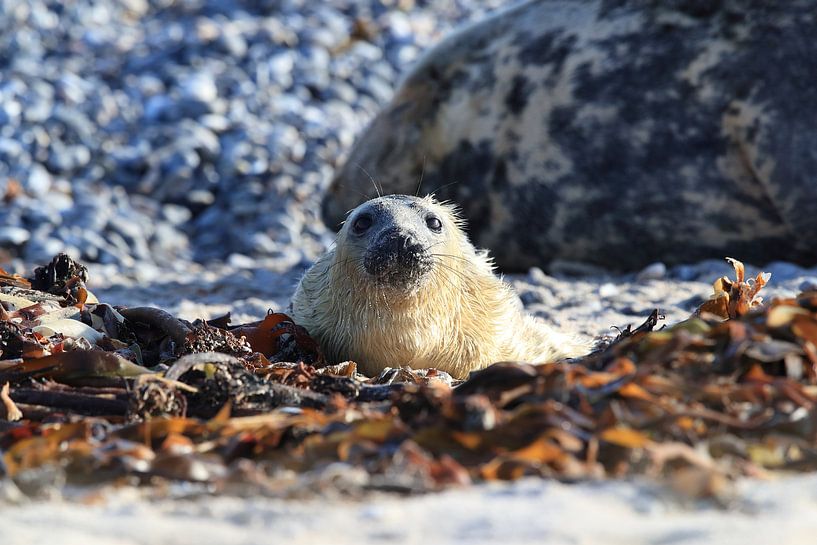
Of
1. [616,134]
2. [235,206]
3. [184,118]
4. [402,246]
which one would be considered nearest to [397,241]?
[402,246]

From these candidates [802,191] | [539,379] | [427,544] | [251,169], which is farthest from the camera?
[251,169]

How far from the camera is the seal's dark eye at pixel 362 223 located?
3910 mm

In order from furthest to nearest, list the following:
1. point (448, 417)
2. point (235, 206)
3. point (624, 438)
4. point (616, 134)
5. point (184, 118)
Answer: point (184, 118) → point (235, 206) → point (616, 134) → point (448, 417) → point (624, 438)

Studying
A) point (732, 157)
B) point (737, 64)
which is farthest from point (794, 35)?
point (732, 157)

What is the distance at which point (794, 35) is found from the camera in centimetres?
571

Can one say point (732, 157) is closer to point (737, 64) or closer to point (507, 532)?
point (737, 64)

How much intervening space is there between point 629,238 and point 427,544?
15.0ft

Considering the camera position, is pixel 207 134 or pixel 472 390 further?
pixel 207 134

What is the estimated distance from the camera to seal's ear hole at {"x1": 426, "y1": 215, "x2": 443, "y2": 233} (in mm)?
4001

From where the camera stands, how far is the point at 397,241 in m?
3.62

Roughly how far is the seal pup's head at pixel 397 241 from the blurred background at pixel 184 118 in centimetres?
312

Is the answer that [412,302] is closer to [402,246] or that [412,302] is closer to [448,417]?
[402,246]

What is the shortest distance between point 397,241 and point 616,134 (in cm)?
284

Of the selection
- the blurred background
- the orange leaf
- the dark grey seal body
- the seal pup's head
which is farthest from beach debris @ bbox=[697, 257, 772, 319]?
the blurred background
